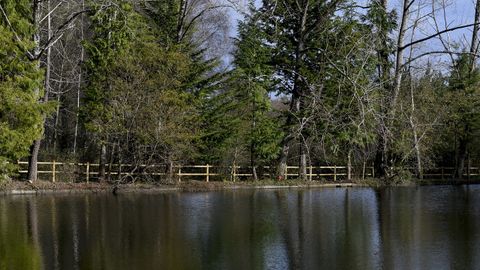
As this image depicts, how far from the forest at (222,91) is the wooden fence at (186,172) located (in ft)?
1.68

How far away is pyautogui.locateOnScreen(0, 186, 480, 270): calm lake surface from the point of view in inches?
401

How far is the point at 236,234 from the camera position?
43.6ft

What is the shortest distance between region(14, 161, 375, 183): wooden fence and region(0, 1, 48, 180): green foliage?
8213 mm

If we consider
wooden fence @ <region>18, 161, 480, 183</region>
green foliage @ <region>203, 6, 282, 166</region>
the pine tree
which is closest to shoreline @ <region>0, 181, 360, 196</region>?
wooden fence @ <region>18, 161, 480, 183</region>

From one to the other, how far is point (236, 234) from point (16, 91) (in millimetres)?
9453

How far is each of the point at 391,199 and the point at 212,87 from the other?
46.2 ft

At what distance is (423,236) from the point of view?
13.1 meters

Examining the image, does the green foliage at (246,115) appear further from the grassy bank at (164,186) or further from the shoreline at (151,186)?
the shoreline at (151,186)

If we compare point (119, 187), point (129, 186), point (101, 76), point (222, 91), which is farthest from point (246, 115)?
point (119, 187)

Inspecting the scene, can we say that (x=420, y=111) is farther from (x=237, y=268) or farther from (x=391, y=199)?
(x=237, y=268)

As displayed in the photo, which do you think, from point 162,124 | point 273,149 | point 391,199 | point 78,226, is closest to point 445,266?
point 78,226

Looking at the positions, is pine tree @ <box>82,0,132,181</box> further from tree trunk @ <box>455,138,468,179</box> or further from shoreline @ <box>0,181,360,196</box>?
tree trunk @ <box>455,138,468,179</box>

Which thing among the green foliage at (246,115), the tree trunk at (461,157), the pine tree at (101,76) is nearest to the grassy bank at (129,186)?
the pine tree at (101,76)

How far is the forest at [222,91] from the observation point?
76.0 feet
